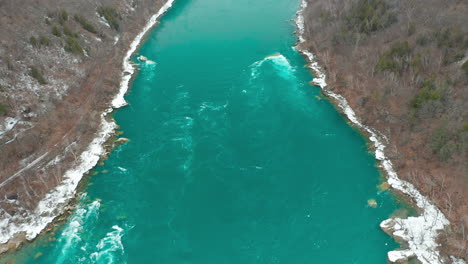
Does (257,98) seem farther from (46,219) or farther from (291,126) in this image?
(46,219)

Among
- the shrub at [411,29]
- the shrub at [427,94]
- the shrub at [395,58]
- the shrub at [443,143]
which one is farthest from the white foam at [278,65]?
the shrub at [443,143]

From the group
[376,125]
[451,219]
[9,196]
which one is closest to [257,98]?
[376,125]

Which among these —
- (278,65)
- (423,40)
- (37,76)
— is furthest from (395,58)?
(37,76)

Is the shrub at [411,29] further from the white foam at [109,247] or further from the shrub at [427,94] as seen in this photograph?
the white foam at [109,247]

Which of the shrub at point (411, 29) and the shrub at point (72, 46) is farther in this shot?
the shrub at point (72, 46)

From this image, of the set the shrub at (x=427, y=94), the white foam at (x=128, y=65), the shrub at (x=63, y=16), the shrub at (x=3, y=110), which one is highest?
the shrub at (x=63, y=16)

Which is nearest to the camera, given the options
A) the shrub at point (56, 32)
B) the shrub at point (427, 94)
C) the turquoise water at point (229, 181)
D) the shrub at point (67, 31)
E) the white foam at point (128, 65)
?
the turquoise water at point (229, 181)

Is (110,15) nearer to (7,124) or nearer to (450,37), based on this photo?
(7,124)
